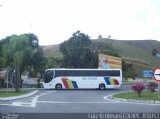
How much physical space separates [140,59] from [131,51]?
1164 centimetres

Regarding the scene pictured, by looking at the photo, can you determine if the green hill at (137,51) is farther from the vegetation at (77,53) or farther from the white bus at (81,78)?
the white bus at (81,78)

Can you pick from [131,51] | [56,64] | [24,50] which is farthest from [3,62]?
[131,51]

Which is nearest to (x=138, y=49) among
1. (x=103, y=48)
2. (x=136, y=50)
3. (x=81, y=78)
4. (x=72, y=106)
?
(x=136, y=50)

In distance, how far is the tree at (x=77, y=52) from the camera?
7169 centimetres

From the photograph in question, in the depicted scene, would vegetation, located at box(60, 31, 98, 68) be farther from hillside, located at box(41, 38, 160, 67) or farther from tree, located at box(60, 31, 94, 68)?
hillside, located at box(41, 38, 160, 67)

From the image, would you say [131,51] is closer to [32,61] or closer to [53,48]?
[53,48]

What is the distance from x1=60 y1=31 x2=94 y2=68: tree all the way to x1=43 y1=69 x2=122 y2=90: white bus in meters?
15.8

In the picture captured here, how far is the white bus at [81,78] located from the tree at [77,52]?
15768 mm

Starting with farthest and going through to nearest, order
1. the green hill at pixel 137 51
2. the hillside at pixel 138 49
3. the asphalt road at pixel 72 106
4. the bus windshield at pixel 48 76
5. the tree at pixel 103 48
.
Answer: the hillside at pixel 138 49 < the green hill at pixel 137 51 < the tree at pixel 103 48 < the bus windshield at pixel 48 76 < the asphalt road at pixel 72 106

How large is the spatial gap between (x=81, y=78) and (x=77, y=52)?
54.7 feet

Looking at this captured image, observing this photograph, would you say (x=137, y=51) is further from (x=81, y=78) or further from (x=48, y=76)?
(x=48, y=76)

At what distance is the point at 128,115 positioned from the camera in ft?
Result: 24.8

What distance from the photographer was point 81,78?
55.5 meters

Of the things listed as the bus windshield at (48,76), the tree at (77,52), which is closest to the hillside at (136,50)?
the tree at (77,52)
